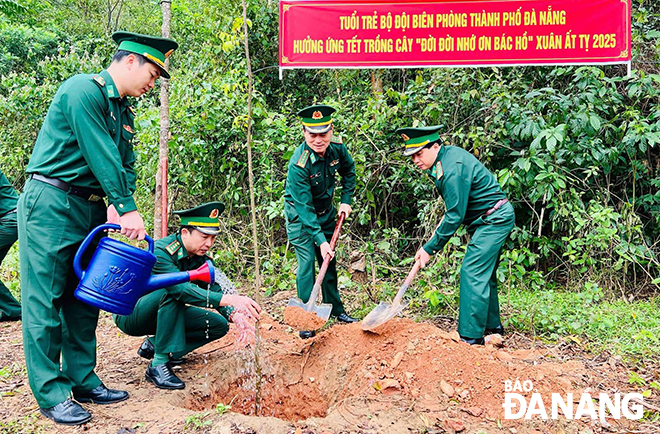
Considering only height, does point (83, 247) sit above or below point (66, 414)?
above

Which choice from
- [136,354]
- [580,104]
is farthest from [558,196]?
[136,354]

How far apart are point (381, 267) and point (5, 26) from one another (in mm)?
13514

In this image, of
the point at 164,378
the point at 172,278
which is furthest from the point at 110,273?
the point at 164,378

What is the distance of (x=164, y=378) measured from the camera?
11.5 ft

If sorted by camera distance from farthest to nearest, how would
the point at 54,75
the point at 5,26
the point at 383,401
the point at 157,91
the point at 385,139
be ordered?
the point at 5,26 → the point at 157,91 → the point at 54,75 → the point at 385,139 → the point at 383,401

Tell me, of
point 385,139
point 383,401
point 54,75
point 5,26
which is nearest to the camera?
point 383,401

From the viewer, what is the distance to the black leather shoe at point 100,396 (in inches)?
125

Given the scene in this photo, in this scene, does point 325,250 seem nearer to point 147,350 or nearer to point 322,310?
point 322,310

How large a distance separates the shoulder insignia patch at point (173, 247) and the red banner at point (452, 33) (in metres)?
2.60

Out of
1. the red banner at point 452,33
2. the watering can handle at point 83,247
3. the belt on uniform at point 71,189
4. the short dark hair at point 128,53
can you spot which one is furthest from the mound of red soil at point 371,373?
the red banner at point 452,33

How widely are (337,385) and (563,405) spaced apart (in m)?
1.48

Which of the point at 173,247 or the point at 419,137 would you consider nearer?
the point at 173,247

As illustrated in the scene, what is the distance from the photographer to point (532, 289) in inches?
224

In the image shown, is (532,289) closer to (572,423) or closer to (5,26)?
(572,423)
